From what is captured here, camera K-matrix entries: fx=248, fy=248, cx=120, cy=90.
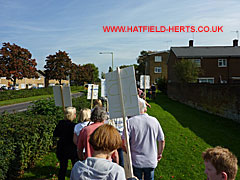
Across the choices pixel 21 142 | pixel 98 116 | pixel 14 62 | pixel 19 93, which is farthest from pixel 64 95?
pixel 14 62

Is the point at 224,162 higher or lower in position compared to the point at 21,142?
higher

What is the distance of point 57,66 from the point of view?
6656 cm

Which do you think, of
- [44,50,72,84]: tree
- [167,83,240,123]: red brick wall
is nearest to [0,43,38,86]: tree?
[44,50,72,84]: tree

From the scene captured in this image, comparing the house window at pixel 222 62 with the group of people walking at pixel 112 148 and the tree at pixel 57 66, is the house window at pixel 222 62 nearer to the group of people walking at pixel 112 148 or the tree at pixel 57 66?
the group of people walking at pixel 112 148

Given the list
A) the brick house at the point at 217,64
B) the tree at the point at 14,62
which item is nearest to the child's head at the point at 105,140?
the brick house at the point at 217,64

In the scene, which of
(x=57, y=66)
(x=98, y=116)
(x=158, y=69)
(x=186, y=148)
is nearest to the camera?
(x=98, y=116)

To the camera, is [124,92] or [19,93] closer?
[124,92]

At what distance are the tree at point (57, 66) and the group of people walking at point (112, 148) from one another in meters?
62.7

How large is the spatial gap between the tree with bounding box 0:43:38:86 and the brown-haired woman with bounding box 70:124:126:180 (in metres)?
44.3

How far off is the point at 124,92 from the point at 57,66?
6524 centimetres

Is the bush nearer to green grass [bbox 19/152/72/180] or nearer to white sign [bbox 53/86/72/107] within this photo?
green grass [bbox 19/152/72/180]

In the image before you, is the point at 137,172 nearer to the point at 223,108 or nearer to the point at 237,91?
the point at 237,91

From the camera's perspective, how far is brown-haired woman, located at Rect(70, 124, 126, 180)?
2.27 metres

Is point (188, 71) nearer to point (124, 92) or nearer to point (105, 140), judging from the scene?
point (124, 92)
